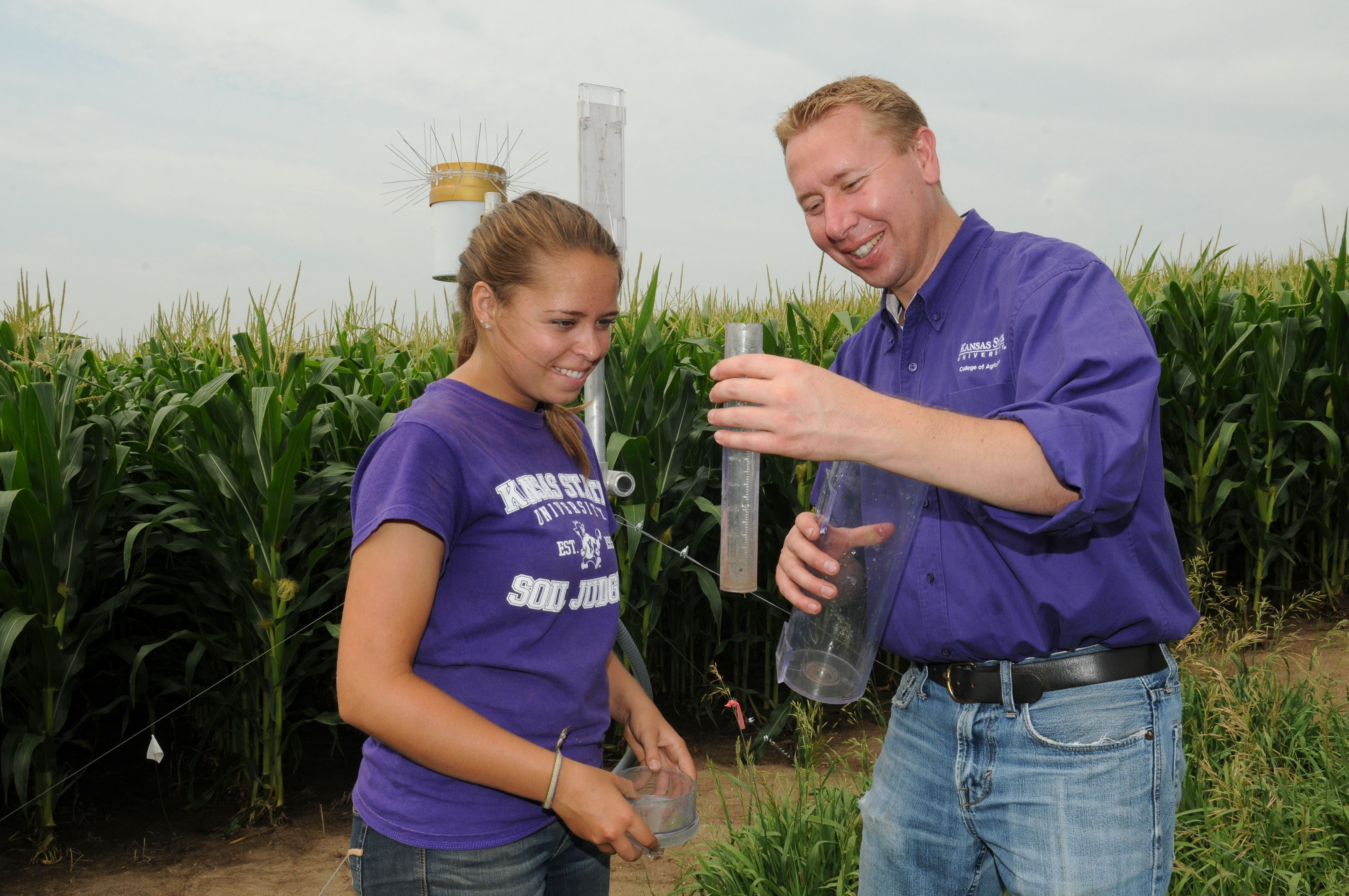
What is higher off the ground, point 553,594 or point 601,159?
point 601,159

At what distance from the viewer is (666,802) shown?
1561mm

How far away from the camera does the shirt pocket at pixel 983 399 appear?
5.24ft

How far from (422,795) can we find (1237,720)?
3120 millimetres

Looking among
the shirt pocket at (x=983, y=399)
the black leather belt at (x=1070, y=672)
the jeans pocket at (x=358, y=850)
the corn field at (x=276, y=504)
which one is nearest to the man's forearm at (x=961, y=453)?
the shirt pocket at (x=983, y=399)

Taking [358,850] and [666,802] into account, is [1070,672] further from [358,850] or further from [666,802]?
[358,850]

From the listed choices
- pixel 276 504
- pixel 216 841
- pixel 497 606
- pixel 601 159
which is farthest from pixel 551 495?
pixel 216 841

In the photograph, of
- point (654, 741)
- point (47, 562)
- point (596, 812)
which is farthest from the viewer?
point (47, 562)

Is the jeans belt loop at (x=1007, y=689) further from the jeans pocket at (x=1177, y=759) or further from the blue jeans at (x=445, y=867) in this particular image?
the blue jeans at (x=445, y=867)

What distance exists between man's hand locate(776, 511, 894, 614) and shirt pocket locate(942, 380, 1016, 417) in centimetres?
30

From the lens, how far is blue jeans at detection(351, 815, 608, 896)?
1.42 metres

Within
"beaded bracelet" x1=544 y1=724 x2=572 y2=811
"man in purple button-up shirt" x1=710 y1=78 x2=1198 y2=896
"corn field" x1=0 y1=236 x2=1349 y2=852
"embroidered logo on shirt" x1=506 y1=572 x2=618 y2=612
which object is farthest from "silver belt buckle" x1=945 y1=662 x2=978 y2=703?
"corn field" x1=0 y1=236 x2=1349 y2=852

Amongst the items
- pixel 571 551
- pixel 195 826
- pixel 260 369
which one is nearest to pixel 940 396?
pixel 571 551

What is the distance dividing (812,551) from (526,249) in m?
0.76

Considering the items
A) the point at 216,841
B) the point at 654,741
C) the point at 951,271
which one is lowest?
the point at 216,841
